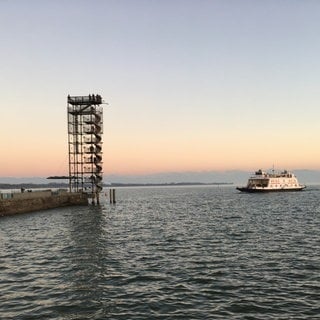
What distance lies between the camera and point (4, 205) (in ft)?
212

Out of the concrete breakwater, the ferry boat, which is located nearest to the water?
the concrete breakwater

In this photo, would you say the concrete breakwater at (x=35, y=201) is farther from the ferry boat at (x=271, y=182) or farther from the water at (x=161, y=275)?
the ferry boat at (x=271, y=182)

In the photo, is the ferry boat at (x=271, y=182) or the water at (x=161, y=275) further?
the ferry boat at (x=271, y=182)

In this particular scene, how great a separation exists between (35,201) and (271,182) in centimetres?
10025

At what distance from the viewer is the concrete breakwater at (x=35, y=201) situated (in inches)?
2601

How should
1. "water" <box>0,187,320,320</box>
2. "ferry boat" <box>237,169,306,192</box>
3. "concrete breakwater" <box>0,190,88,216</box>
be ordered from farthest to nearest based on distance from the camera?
1. "ferry boat" <box>237,169,306,192</box>
2. "concrete breakwater" <box>0,190,88,216</box>
3. "water" <box>0,187,320,320</box>

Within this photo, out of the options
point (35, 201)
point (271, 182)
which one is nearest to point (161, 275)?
point (35, 201)

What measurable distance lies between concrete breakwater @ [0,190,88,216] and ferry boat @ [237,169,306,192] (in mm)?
81796

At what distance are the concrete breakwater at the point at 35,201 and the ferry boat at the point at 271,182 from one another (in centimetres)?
8180

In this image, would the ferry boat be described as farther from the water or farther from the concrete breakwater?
the water

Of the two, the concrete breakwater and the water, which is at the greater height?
the concrete breakwater

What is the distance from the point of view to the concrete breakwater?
217ft

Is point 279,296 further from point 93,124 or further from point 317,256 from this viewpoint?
point 93,124

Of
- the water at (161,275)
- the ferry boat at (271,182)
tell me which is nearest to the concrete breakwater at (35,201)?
the water at (161,275)
